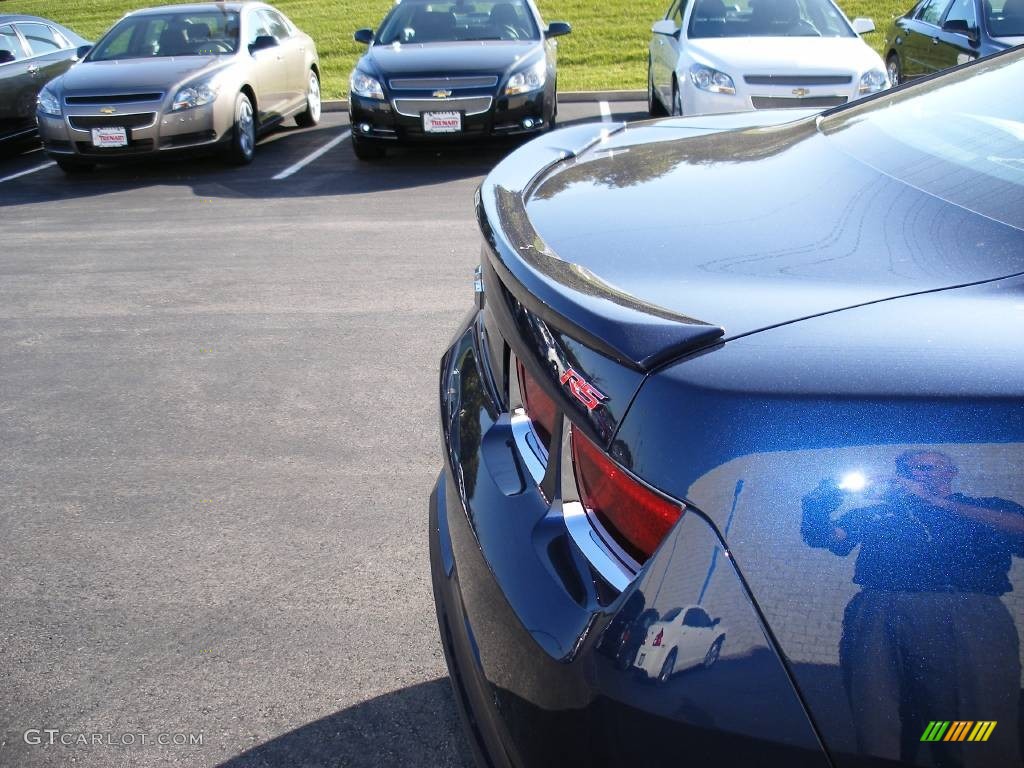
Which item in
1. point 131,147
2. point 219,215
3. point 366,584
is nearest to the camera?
point 366,584

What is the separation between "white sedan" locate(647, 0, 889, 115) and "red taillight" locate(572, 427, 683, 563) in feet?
21.2

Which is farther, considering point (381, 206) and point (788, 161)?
point (381, 206)

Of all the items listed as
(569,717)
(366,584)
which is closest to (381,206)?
(366,584)

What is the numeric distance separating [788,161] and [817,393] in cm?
108

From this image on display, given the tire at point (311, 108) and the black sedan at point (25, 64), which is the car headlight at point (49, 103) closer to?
the black sedan at point (25, 64)

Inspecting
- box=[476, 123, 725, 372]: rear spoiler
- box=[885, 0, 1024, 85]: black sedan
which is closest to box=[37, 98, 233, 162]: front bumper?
box=[885, 0, 1024, 85]: black sedan

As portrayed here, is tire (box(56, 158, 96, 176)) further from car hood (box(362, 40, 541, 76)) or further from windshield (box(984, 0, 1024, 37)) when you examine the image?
windshield (box(984, 0, 1024, 37))

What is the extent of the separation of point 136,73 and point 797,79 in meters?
5.78

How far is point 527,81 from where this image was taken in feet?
28.3

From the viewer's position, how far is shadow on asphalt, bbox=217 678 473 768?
222 centimetres

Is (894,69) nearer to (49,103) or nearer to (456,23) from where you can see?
(456,23)

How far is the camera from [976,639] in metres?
1.20

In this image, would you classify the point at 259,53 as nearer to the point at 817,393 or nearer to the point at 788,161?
the point at 788,161

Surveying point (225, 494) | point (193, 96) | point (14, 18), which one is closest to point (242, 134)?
point (193, 96)
